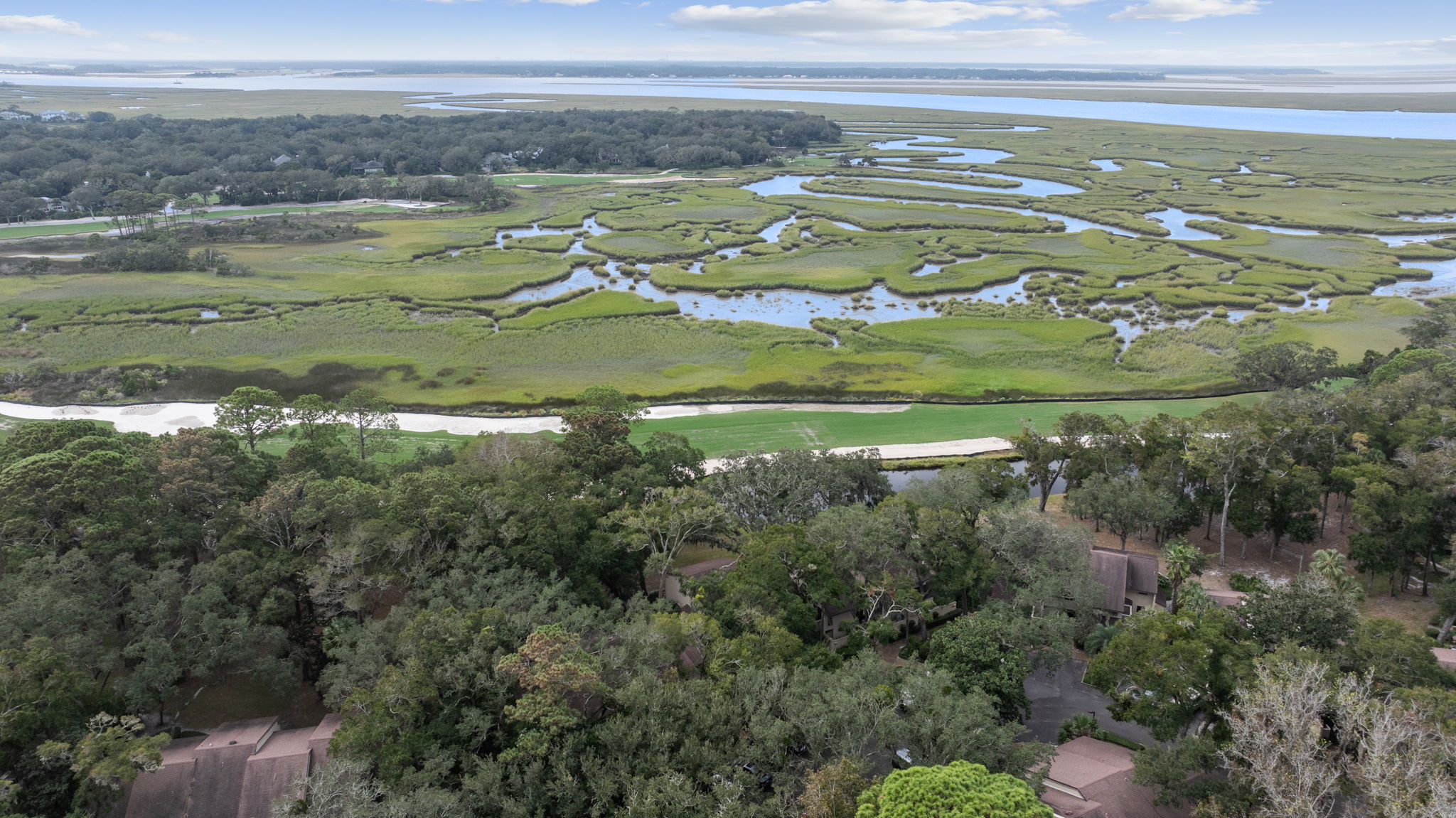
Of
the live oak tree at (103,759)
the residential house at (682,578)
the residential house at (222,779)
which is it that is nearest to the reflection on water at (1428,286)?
the residential house at (682,578)

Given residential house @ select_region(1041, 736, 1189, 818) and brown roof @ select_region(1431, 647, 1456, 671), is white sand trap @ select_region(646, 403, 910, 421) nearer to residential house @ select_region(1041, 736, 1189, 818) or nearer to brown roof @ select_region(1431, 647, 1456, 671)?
brown roof @ select_region(1431, 647, 1456, 671)

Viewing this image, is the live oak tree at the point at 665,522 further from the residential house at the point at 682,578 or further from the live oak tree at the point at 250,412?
the live oak tree at the point at 250,412

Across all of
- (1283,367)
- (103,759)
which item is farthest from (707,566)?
(1283,367)

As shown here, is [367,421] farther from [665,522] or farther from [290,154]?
[290,154]

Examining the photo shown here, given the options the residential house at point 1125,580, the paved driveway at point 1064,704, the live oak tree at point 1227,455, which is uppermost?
the live oak tree at point 1227,455

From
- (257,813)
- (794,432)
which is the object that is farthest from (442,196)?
(257,813)
